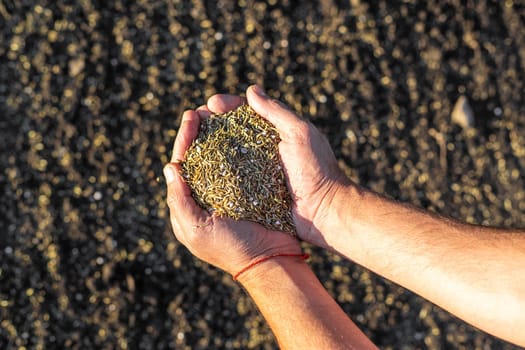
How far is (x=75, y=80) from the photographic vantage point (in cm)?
295

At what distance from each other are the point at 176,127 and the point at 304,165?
973 mm

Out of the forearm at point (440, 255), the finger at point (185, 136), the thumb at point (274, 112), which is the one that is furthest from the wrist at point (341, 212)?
the finger at point (185, 136)

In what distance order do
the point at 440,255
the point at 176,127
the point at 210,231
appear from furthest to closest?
the point at 176,127
the point at 210,231
the point at 440,255

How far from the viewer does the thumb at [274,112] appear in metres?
2.20

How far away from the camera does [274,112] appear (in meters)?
2.22

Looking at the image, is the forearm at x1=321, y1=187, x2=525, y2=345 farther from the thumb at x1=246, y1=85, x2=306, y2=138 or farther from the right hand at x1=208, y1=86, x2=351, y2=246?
the thumb at x1=246, y1=85, x2=306, y2=138

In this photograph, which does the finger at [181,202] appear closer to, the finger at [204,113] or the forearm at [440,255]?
the finger at [204,113]

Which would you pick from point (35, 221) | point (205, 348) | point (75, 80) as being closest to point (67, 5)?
point (75, 80)

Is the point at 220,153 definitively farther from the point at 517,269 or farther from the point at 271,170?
the point at 517,269

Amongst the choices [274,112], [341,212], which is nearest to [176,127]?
[274,112]

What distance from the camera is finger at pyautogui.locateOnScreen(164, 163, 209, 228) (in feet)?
7.01

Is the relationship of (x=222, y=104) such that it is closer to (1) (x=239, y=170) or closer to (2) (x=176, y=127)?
(1) (x=239, y=170)

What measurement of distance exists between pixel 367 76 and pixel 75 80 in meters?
1.54

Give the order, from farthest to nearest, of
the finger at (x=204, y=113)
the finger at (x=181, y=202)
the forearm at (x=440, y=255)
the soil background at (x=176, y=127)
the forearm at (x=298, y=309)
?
the soil background at (x=176, y=127), the finger at (x=204, y=113), the finger at (x=181, y=202), the forearm at (x=298, y=309), the forearm at (x=440, y=255)
